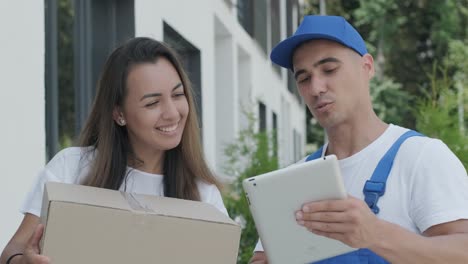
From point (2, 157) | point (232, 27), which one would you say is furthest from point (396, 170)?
point (232, 27)

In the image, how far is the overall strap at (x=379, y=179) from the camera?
220 cm

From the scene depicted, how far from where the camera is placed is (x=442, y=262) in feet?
6.77

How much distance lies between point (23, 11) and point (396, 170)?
233 centimetres

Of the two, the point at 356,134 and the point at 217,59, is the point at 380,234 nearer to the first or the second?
the point at 356,134

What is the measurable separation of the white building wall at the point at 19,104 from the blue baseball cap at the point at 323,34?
172 centimetres

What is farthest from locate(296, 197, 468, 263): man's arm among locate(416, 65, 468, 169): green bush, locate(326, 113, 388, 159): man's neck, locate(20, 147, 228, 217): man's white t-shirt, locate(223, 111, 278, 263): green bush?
locate(223, 111, 278, 263): green bush

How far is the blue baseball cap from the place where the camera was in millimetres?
2371

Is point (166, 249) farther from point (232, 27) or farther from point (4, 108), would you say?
point (232, 27)

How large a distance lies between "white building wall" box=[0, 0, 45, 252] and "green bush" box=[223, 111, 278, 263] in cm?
173

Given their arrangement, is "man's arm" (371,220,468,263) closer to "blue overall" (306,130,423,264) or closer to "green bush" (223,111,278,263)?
"blue overall" (306,130,423,264)

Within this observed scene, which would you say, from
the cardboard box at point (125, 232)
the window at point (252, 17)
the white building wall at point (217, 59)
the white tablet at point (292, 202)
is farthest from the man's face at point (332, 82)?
the window at point (252, 17)

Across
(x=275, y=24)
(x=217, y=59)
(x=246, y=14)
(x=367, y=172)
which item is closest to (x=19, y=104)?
(x=367, y=172)

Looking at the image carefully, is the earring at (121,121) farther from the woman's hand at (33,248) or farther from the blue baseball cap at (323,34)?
the woman's hand at (33,248)

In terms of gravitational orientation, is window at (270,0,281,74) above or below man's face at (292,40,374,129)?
above
